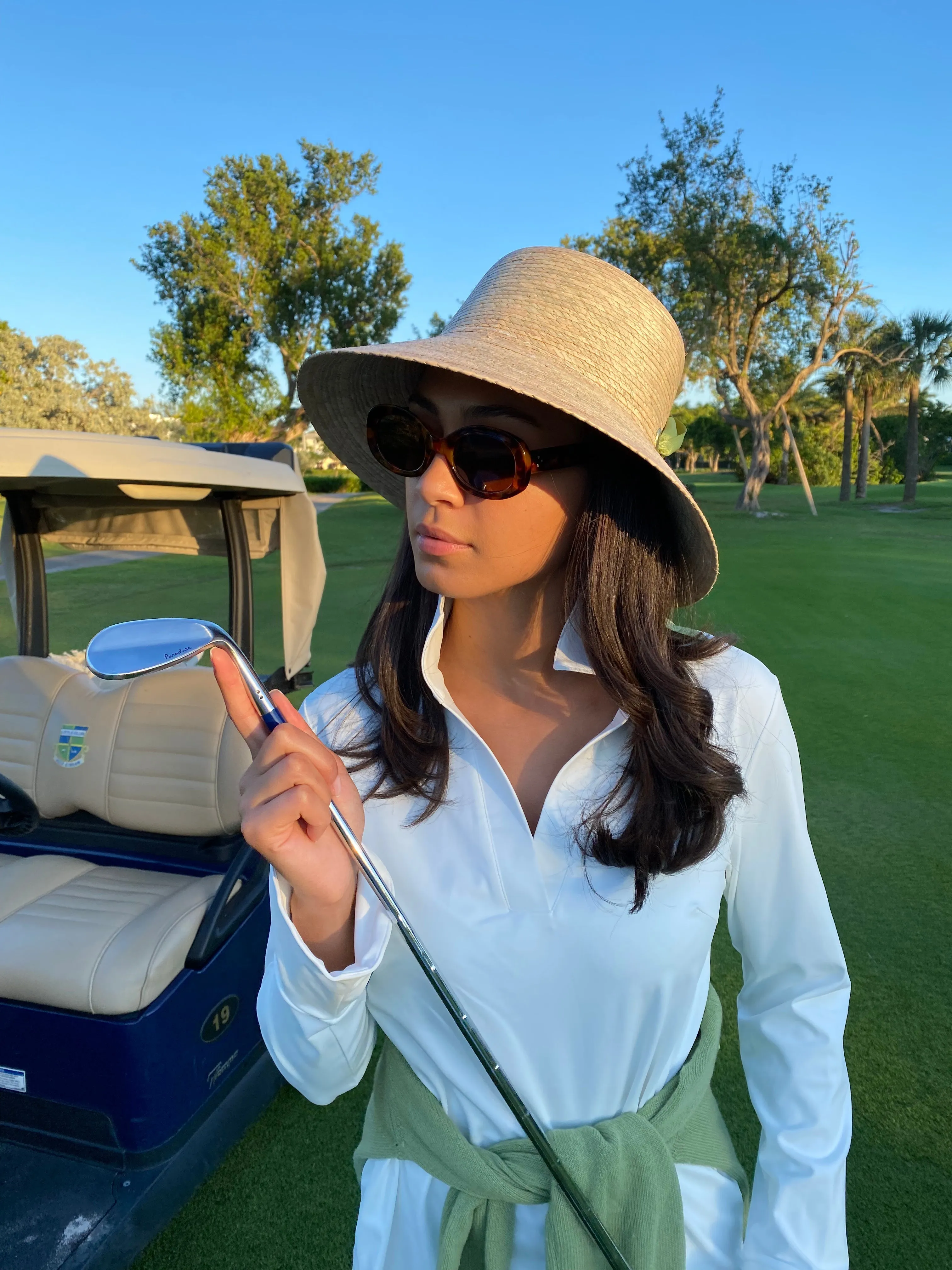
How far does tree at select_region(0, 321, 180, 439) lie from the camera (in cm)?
3638

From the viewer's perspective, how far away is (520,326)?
1.20 meters

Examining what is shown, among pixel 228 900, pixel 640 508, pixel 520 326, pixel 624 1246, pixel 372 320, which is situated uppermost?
pixel 372 320

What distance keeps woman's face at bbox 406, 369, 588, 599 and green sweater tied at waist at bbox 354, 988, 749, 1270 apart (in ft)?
2.33

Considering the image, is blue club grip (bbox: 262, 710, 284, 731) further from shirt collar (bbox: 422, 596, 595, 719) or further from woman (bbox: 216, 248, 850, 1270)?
shirt collar (bbox: 422, 596, 595, 719)

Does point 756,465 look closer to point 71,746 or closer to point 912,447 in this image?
point 912,447

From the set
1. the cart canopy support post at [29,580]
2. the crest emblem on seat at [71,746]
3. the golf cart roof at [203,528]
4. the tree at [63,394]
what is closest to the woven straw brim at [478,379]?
the golf cart roof at [203,528]

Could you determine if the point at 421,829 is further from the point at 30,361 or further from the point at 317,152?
the point at 30,361

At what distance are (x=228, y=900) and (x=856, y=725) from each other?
4613 mm

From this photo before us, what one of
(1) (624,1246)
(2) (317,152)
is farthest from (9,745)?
(2) (317,152)

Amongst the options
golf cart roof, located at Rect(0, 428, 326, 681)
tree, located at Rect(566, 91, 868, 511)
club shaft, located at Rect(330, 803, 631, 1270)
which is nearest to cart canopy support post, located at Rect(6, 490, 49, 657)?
golf cart roof, located at Rect(0, 428, 326, 681)

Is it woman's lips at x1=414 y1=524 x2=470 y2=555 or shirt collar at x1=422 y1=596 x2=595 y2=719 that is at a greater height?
woman's lips at x1=414 y1=524 x2=470 y2=555

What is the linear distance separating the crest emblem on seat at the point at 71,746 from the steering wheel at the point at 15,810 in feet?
1.57

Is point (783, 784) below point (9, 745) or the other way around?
the other way around

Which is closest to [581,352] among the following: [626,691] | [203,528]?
[626,691]
